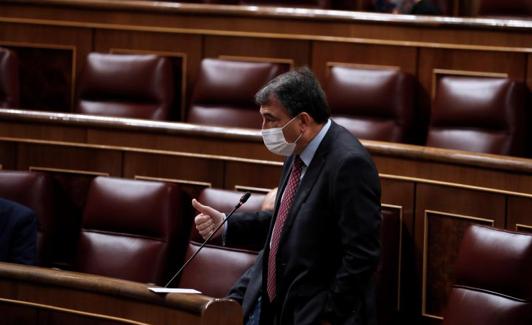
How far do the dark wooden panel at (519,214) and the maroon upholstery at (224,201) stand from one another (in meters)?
A: 0.22

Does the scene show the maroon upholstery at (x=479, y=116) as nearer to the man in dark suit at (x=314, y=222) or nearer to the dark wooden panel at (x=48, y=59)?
the man in dark suit at (x=314, y=222)

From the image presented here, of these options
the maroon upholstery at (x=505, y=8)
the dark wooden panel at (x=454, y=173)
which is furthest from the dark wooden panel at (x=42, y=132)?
the maroon upholstery at (x=505, y=8)

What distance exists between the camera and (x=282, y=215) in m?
0.74

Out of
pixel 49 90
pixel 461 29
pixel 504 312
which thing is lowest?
pixel 504 312

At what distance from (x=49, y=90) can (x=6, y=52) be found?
0.38ft

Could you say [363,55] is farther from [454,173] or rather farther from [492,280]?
[492,280]

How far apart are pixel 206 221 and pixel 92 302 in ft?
0.34

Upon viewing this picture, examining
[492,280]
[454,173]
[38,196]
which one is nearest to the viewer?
[492,280]

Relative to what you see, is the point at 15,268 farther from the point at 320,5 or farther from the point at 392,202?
the point at 320,5

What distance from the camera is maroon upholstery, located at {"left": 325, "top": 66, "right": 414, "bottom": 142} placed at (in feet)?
3.78

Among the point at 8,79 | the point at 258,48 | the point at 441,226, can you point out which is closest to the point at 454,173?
the point at 441,226

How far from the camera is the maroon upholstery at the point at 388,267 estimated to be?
0.93 meters

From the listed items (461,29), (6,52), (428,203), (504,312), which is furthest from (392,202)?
(6,52)

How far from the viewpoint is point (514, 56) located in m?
1.14
